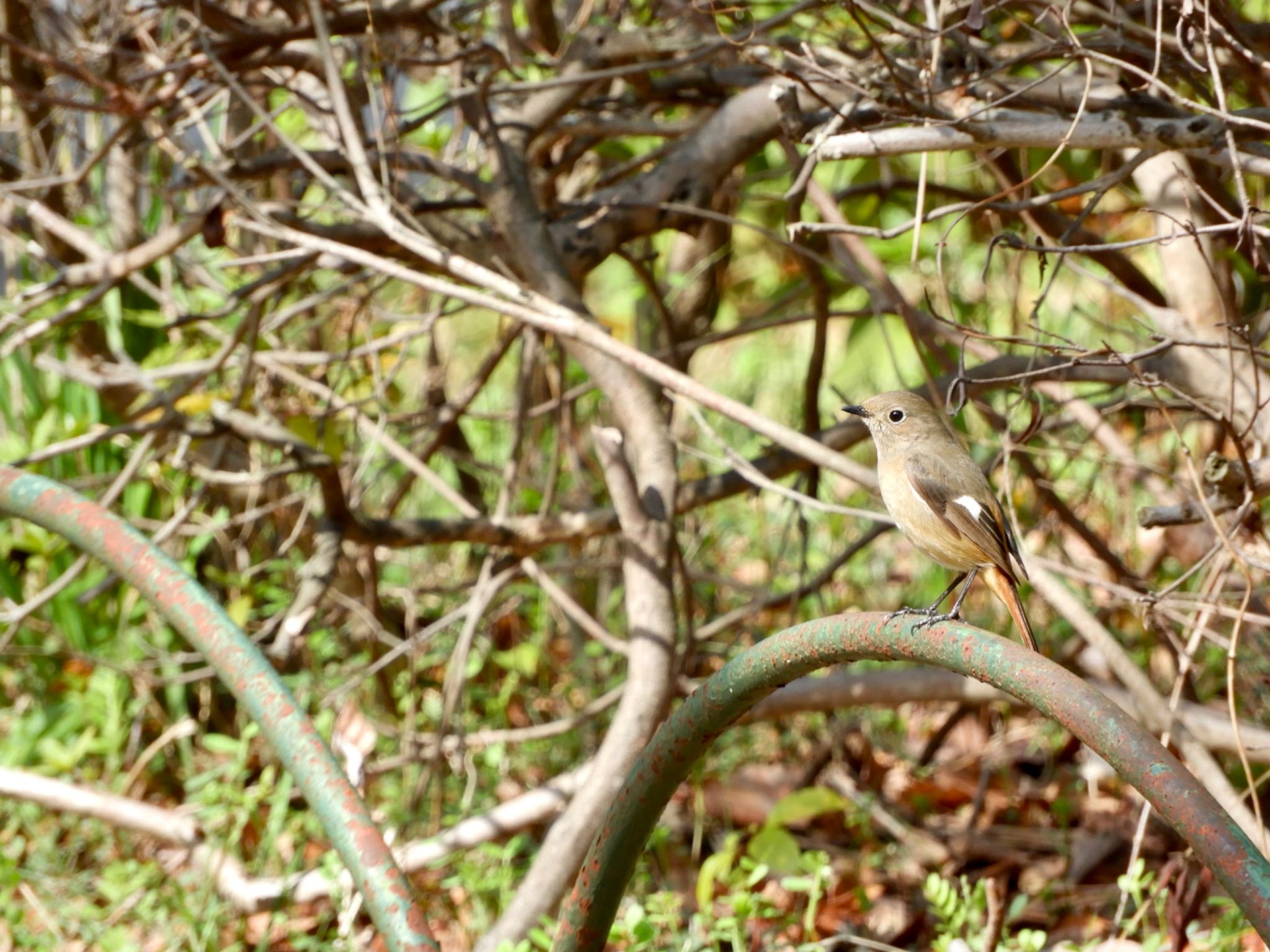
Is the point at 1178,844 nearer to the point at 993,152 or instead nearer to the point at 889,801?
the point at 889,801

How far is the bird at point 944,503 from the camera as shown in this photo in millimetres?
2496

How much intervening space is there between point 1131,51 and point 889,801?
274cm

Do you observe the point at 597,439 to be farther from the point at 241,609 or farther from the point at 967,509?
the point at 241,609

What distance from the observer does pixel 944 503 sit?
2535 mm

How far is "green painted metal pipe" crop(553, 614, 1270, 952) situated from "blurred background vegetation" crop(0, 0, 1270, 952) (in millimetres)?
470

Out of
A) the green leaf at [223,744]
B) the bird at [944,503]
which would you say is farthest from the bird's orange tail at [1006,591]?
the green leaf at [223,744]

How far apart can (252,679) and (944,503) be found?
4.24 ft

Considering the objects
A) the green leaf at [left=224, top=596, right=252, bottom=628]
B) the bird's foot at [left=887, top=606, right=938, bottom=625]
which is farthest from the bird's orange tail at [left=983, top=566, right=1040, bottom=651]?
the green leaf at [left=224, top=596, right=252, bottom=628]

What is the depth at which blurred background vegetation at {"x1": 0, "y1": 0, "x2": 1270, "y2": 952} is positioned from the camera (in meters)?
2.79

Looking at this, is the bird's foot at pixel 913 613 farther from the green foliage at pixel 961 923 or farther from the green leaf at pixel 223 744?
the green leaf at pixel 223 744

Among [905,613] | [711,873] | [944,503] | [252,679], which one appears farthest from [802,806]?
[252,679]

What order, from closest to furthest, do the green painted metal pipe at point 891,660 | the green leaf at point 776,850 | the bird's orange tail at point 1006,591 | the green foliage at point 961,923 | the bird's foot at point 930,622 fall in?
the green painted metal pipe at point 891,660 < the bird's foot at point 930,622 < the green foliage at point 961,923 < the bird's orange tail at point 1006,591 < the green leaf at point 776,850

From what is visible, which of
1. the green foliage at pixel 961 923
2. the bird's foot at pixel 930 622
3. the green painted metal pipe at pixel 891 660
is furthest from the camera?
the green foliage at pixel 961 923

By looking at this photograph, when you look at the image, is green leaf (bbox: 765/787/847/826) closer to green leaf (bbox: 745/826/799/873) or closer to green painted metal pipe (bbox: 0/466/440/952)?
green leaf (bbox: 745/826/799/873)
